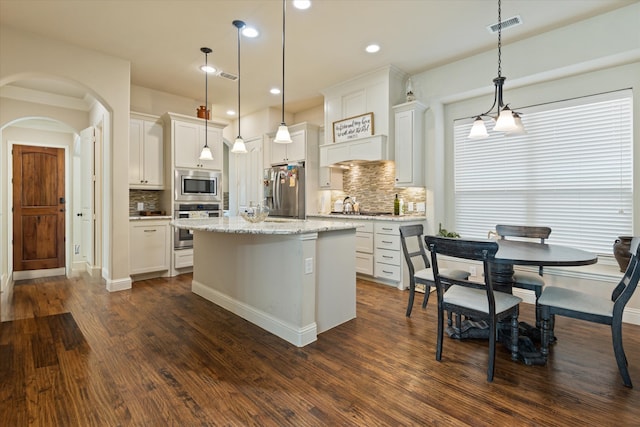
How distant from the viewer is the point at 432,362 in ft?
7.45

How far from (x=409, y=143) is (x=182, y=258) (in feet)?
12.5

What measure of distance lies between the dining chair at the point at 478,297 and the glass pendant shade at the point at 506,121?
3.02 feet

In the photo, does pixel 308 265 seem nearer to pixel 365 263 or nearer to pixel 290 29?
pixel 365 263

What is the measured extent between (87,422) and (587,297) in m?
3.16

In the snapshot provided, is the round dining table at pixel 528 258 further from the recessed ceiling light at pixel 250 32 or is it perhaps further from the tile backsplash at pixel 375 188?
the recessed ceiling light at pixel 250 32

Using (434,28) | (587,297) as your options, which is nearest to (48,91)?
(434,28)

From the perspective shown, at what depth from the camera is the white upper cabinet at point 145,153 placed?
15.8 feet

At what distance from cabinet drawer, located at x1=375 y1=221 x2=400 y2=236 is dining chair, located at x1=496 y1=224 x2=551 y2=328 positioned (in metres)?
1.18

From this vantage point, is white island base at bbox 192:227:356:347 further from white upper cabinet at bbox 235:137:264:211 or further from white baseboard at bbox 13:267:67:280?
white baseboard at bbox 13:267:67:280

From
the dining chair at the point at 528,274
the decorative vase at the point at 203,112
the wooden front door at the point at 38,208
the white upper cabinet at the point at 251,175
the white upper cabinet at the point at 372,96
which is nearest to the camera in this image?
the dining chair at the point at 528,274

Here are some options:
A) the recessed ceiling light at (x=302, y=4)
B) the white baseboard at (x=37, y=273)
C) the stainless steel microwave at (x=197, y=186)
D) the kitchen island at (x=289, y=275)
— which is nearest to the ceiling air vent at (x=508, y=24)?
the recessed ceiling light at (x=302, y=4)

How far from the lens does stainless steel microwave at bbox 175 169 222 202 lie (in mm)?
5016

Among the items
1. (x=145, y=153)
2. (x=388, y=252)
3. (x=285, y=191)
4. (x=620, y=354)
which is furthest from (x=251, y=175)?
(x=620, y=354)

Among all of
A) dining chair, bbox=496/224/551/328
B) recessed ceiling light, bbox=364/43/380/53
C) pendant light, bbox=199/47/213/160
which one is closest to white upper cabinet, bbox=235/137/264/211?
pendant light, bbox=199/47/213/160
